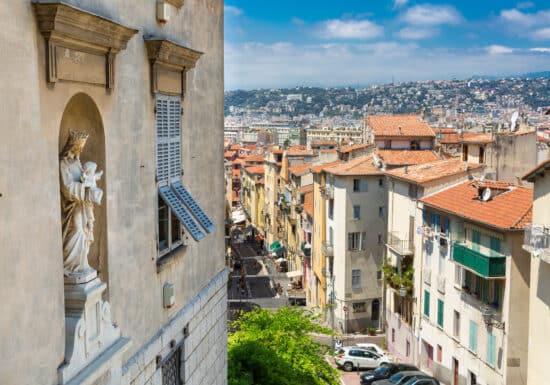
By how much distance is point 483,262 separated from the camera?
29.7 m

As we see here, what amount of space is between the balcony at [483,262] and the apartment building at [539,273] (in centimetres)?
280

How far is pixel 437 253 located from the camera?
36.2 m

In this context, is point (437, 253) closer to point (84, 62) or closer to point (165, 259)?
point (165, 259)

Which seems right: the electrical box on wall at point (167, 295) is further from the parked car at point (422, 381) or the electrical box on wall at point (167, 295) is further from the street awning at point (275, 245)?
the street awning at point (275, 245)

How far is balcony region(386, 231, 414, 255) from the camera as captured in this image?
40378 millimetres

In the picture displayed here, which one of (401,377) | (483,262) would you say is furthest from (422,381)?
(483,262)

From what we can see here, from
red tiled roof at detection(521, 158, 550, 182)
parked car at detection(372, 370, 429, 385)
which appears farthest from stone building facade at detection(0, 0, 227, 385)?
parked car at detection(372, 370, 429, 385)

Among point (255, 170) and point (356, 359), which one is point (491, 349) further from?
point (255, 170)

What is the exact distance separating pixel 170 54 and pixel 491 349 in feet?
83.1

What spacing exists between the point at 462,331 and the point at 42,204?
3009 cm

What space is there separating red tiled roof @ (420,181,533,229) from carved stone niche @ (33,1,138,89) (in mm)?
24171

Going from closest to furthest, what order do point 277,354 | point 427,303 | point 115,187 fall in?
point 115,187 → point 277,354 → point 427,303

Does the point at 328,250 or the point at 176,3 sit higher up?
the point at 176,3

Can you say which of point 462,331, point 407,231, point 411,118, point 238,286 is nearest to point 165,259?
point 462,331
